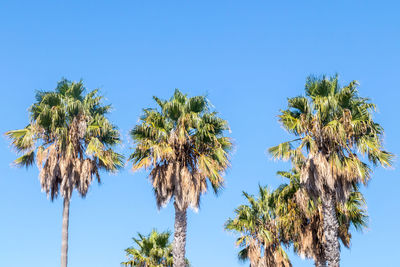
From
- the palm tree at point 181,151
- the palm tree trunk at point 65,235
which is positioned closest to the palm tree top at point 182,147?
the palm tree at point 181,151

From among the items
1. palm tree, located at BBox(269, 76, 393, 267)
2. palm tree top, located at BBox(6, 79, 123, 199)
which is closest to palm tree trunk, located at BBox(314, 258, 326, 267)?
palm tree, located at BBox(269, 76, 393, 267)

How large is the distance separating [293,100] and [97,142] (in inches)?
357

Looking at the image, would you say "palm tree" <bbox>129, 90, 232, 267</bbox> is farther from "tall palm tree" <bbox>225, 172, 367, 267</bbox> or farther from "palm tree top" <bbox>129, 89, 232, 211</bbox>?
"tall palm tree" <bbox>225, 172, 367, 267</bbox>

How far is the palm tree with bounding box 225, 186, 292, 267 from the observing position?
1173 inches

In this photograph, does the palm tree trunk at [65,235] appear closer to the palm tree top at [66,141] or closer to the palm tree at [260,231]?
the palm tree top at [66,141]

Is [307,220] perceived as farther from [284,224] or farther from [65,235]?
[65,235]

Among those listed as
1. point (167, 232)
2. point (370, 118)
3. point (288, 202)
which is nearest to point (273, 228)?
point (288, 202)

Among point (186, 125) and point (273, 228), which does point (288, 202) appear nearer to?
point (273, 228)

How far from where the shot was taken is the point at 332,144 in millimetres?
25141

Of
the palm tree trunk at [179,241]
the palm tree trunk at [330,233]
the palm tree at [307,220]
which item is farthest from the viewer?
the palm tree at [307,220]

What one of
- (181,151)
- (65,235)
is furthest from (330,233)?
(65,235)

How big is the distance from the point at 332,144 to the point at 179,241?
300 inches

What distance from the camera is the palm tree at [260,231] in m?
→ 29.8

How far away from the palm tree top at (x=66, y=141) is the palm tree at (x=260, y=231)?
7056 mm
